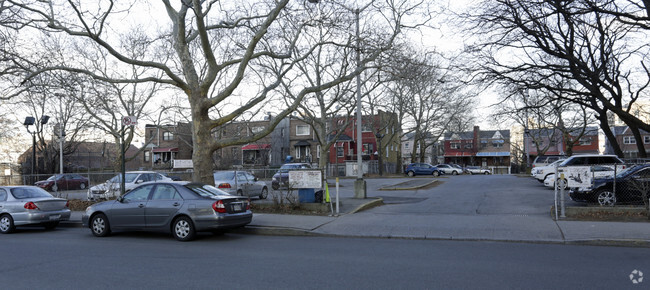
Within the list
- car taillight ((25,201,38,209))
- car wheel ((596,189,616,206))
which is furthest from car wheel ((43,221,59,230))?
car wheel ((596,189,616,206))

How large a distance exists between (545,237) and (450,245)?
2.32 m

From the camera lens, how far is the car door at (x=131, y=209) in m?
11.3

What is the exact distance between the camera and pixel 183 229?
423 inches

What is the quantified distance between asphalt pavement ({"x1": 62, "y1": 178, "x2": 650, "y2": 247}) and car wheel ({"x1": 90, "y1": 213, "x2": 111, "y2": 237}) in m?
3.29

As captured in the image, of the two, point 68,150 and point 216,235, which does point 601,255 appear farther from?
point 68,150

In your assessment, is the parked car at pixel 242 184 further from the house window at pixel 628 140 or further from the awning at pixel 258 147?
the house window at pixel 628 140

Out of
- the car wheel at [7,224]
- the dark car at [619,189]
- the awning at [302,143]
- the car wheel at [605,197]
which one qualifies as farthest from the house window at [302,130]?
the car wheel at [7,224]

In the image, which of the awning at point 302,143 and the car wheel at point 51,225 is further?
the awning at point 302,143

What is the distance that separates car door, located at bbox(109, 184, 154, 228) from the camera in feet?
36.9

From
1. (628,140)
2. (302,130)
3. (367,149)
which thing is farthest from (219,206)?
(628,140)

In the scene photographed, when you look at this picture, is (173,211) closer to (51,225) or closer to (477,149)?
(51,225)

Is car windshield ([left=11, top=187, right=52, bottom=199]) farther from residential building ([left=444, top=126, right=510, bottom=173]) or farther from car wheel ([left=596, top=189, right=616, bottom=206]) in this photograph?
residential building ([left=444, top=126, right=510, bottom=173])

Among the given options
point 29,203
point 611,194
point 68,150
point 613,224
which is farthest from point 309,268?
point 68,150

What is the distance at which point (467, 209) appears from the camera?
15781 mm
